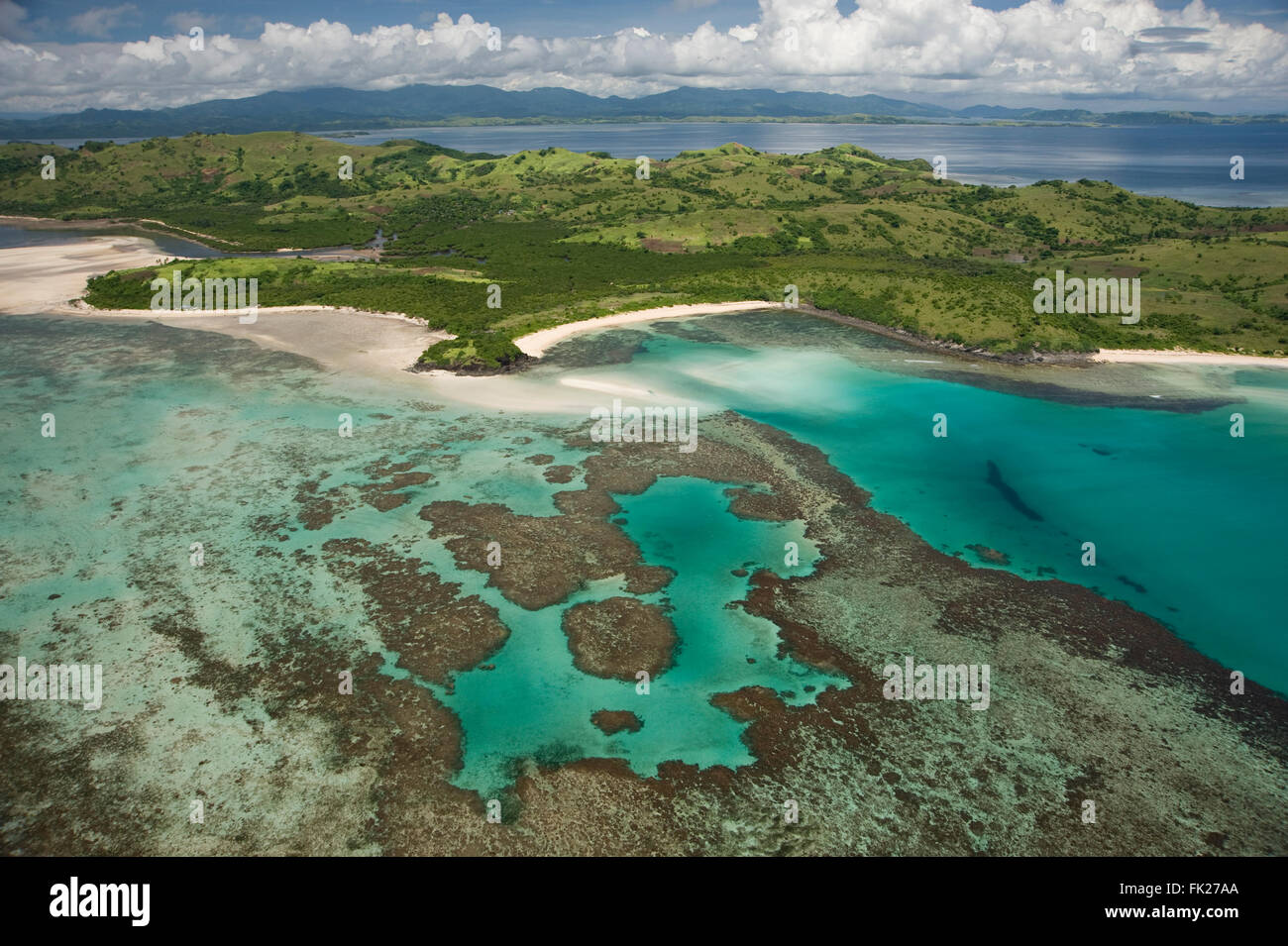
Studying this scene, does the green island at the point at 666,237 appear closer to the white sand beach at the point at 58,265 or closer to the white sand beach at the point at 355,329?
the white sand beach at the point at 355,329

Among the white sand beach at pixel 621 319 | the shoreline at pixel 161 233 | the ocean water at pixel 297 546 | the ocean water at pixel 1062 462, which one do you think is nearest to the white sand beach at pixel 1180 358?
the ocean water at pixel 1062 462

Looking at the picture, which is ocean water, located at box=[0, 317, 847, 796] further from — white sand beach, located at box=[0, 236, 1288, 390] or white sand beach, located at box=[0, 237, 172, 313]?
white sand beach, located at box=[0, 237, 172, 313]

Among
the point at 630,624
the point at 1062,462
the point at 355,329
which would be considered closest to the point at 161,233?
the point at 355,329

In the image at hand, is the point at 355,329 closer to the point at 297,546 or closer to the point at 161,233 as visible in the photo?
the point at 297,546

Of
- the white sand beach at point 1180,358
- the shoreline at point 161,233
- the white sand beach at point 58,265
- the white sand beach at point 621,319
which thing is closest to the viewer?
the white sand beach at point 1180,358
